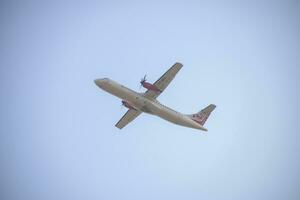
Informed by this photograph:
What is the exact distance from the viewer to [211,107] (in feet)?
164

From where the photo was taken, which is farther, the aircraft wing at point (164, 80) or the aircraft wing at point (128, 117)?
the aircraft wing at point (128, 117)

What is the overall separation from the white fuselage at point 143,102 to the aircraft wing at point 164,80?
753 mm

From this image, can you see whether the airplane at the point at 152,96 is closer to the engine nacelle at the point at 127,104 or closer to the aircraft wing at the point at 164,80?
the aircraft wing at the point at 164,80

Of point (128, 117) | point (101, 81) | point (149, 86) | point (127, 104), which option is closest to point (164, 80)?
point (149, 86)

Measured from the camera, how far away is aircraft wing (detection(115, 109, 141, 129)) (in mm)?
49394

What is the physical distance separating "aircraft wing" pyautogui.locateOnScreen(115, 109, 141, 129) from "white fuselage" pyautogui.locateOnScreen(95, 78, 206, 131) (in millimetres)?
4007

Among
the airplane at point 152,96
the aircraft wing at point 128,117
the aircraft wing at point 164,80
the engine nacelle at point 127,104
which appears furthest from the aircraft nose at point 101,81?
the aircraft wing at point 128,117

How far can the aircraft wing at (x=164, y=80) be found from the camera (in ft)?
142

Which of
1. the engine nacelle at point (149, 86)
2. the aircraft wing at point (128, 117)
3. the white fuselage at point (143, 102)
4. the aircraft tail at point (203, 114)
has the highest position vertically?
the aircraft tail at point (203, 114)

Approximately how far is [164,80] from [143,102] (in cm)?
412

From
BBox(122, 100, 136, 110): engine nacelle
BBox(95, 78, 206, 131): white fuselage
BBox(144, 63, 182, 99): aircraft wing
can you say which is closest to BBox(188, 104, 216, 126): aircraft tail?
BBox(95, 78, 206, 131): white fuselage

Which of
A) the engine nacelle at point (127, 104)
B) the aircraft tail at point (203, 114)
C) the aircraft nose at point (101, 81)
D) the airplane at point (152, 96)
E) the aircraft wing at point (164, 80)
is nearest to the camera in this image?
the aircraft wing at point (164, 80)
